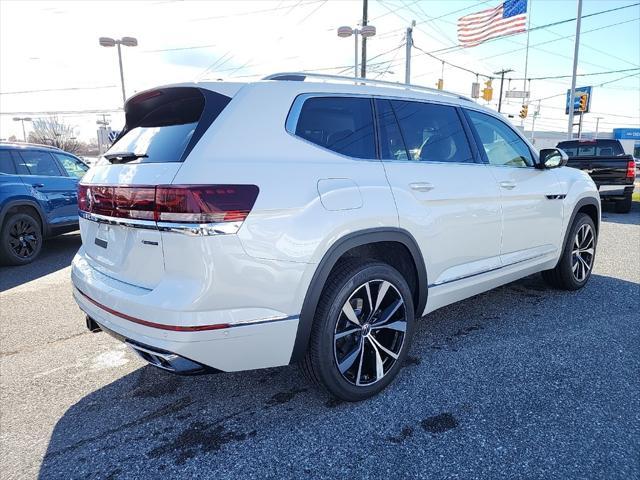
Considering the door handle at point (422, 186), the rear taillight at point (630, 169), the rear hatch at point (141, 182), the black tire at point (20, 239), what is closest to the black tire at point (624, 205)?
the rear taillight at point (630, 169)

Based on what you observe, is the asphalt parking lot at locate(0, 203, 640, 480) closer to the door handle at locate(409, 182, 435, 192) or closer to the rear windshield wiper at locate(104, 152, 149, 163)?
the door handle at locate(409, 182, 435, 192)

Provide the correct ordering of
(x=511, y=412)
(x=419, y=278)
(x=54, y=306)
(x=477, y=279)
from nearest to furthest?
1. (x=511, y=412)
2. (x=419, y=278)
3. (x=477, y=279)
4. (x=54, y=306)

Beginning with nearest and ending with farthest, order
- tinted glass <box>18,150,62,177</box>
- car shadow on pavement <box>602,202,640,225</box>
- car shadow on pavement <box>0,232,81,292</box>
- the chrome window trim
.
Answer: the chrome window trim, car shadow on pavement <box>0,232,81,292</box>, tinted glass <box>18,150,62,177</box>, car shadow on pavement <box>602,202,640,225</box>

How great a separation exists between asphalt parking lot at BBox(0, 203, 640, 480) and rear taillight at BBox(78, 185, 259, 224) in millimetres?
1201

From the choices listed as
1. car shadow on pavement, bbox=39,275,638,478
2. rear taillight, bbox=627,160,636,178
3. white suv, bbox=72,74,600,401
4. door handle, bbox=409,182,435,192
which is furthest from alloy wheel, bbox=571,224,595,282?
rear taillight, bbox=627,160,636,178

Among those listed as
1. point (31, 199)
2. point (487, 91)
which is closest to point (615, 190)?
point (31, 199)

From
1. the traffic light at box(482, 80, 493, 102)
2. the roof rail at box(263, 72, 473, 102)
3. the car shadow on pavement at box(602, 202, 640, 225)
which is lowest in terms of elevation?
the car shadow on pavement at box(602, 202, 640, 225)

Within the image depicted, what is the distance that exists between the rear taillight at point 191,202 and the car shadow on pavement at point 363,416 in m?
1.19

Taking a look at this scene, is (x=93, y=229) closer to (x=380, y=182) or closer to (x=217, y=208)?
(x=217, y=208)

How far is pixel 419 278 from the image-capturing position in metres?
2.97

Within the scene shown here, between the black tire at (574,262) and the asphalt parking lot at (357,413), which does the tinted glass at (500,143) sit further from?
the asphalt parking lot at (357,413)

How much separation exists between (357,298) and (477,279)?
1232 millimetres

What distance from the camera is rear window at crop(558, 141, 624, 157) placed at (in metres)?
11.5

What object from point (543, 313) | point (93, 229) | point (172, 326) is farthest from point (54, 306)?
Result: point (543, 313)
